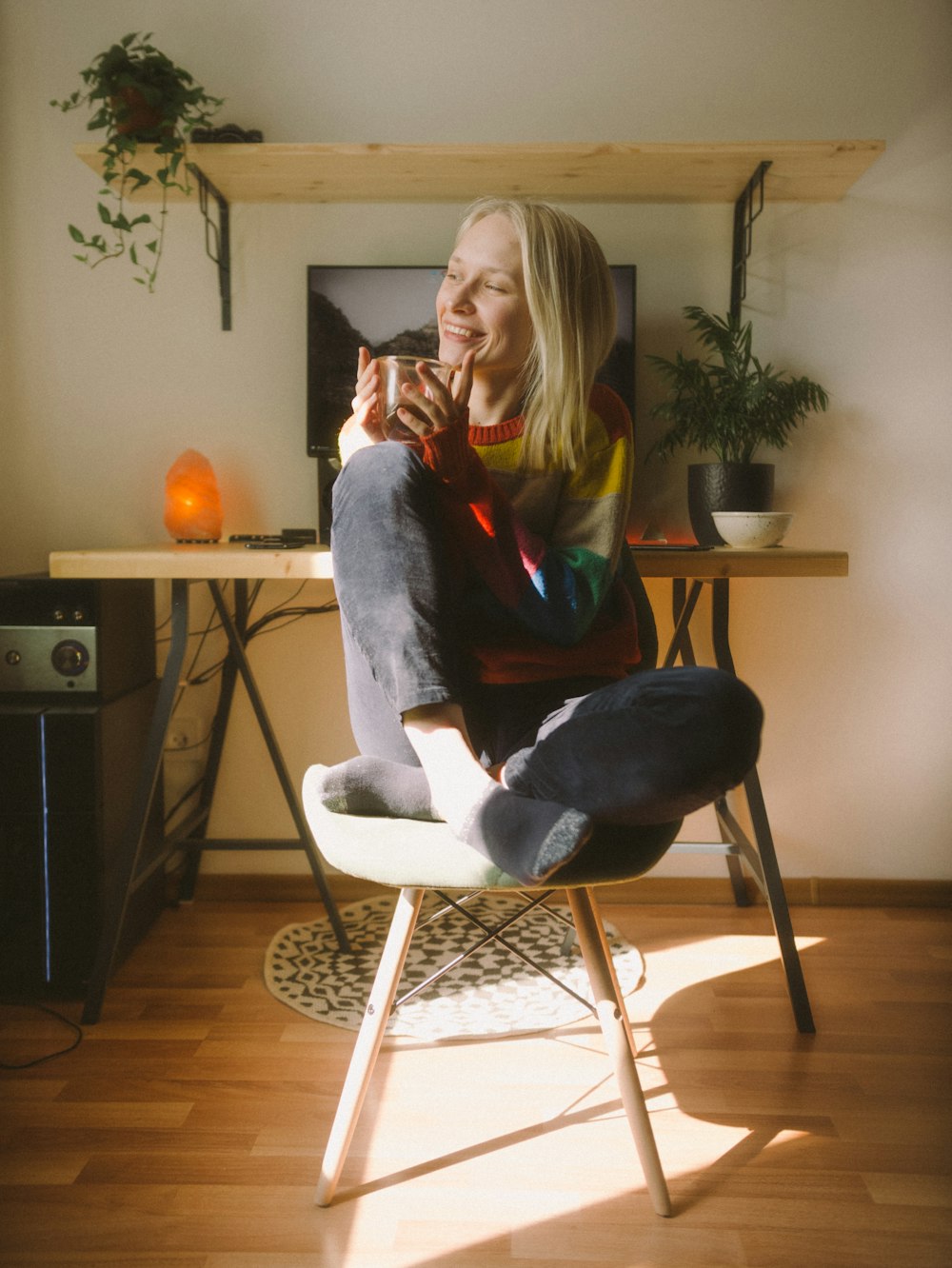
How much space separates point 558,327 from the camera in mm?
1136

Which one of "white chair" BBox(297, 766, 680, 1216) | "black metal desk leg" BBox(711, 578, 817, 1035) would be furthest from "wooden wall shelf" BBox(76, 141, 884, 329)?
"white chair" BBox(297, 766, 680, 1216)

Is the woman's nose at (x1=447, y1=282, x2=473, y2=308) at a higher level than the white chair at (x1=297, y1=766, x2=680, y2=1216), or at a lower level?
higher

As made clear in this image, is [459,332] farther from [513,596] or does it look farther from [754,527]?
[754,527]

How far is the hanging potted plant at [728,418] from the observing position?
168 cm

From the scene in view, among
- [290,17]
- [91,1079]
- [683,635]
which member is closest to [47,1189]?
[91,1079]

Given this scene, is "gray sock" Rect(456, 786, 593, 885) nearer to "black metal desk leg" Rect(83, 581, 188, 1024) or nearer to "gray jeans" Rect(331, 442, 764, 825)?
"gray jeans" Rect(331, 442, 764, 825)

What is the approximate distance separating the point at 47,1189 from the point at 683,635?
130cm

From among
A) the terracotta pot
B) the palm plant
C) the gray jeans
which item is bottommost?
the gray jeans

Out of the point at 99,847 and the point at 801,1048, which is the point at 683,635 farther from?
the point at 99,847

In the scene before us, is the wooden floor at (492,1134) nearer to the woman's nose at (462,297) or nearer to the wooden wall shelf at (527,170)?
the woman's nose at (462,297)

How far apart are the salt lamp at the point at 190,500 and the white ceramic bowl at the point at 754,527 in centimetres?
98

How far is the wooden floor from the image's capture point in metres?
1.00

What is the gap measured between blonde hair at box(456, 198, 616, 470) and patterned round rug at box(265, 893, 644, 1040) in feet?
2.54

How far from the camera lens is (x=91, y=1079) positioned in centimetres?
130
